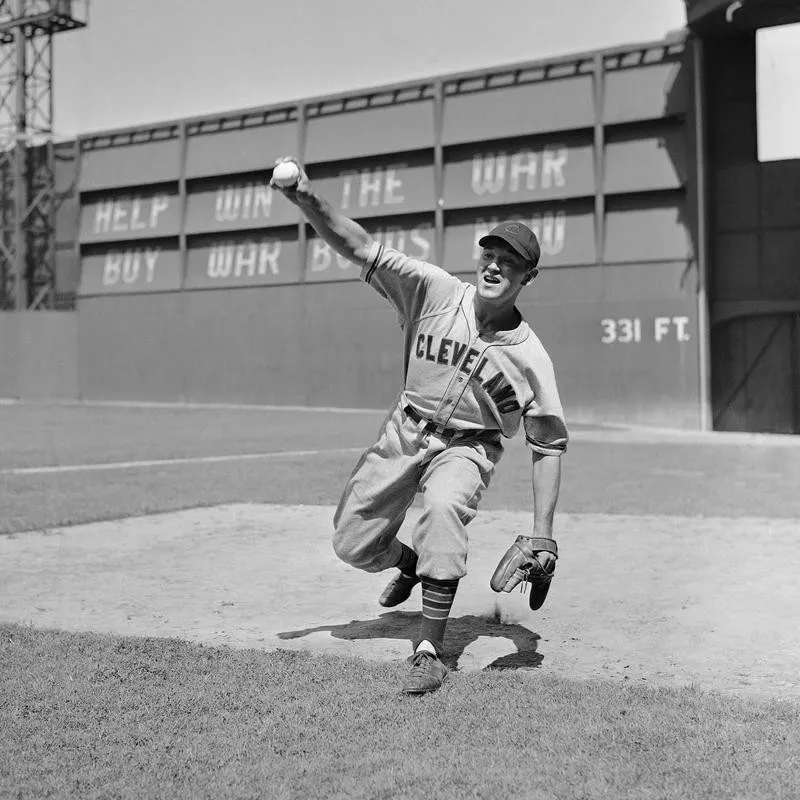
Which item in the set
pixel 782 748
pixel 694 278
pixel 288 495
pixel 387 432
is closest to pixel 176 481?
pixel 288 495

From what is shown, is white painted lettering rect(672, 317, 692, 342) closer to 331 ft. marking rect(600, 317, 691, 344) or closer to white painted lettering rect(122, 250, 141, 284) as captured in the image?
331 ft. marking rect(600, 317, 691, 344)

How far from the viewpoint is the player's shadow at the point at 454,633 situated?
4344 mm

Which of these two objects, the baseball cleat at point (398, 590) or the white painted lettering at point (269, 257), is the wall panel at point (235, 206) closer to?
the white painted lettering at point (269, 257)

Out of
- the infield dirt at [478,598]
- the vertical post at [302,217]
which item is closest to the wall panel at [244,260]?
the vertical post at [302,217]

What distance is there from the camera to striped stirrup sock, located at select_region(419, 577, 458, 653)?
4.15 meters

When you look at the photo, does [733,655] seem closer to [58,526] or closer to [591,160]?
[58,526]

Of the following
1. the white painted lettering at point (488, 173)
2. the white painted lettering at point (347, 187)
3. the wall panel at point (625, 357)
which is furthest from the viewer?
the white painted lettering at point (347, 187)

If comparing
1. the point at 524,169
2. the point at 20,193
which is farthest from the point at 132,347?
the point at 524,169

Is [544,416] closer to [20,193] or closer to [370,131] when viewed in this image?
[370,131]

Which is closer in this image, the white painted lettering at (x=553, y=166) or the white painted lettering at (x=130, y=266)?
the white painted lettering at (x=553, y=166)

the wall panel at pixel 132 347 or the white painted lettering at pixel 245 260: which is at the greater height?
the white painted lettering at pixel 245 260

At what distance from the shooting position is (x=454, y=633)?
4.88 meters

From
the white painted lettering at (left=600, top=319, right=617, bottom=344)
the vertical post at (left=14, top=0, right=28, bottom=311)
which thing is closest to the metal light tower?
the vertical post at (left=14, top=0, right=28, bottom=311)

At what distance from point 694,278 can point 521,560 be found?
21.3m
